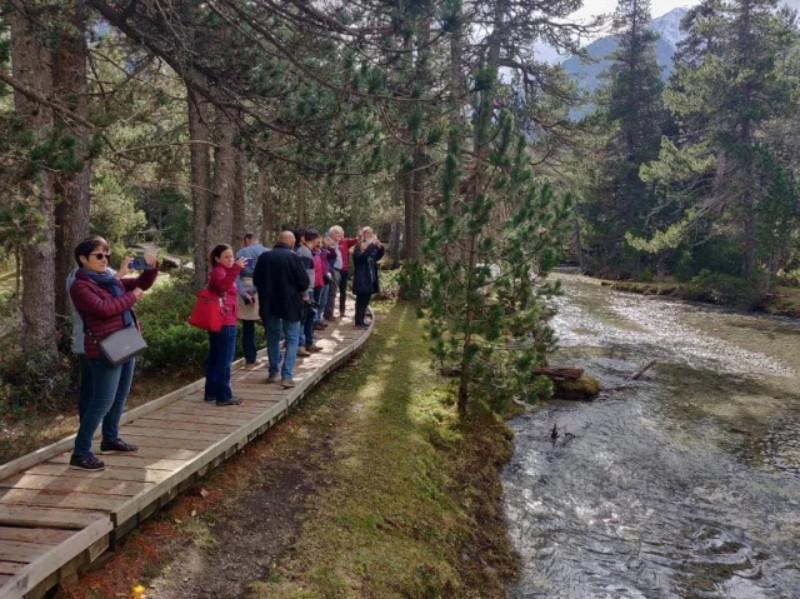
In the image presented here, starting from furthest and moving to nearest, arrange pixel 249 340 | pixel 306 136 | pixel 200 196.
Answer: pixel 200 196, pixel 249 340, pixel 306 136

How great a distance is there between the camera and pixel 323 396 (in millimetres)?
9180

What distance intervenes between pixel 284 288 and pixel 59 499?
3925mm

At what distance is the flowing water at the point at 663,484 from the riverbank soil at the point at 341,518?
2.00ft

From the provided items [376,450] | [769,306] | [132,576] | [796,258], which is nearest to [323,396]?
[376,450]

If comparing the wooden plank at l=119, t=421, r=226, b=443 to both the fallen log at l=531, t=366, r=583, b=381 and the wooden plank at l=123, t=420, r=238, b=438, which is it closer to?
the wooden plank at l=123, t=420, r=238, b=438

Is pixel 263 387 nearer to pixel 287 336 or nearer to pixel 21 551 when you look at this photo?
pixel 287 336

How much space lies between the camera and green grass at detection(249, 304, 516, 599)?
4.84m

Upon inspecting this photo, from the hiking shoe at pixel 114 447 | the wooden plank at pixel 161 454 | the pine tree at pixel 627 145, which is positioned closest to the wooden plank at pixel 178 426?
the wooden plank at pixel 161 454

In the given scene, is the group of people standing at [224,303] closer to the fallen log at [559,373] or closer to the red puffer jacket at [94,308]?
the red puffer jacket at [94,308]

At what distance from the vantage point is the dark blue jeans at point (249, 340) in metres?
9.01

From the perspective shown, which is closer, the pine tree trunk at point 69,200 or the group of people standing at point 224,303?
the group of people standing at point 224,303

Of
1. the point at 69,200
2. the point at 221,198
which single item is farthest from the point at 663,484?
the point at 221,198

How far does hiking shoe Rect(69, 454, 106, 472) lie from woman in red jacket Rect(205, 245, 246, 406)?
2.14m

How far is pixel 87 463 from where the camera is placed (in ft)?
16.7
